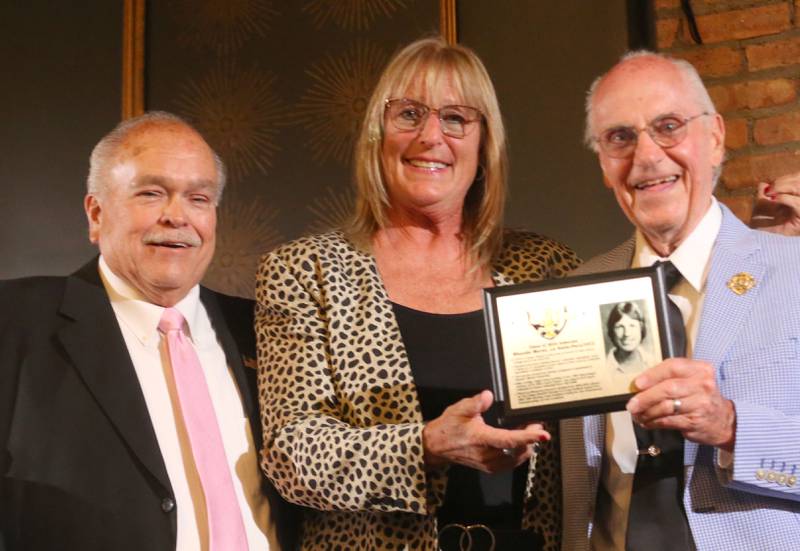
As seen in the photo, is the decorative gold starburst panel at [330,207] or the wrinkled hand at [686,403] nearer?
the wrinkled hand at [686,403]

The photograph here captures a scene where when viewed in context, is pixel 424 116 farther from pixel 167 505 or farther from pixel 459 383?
pixel 167 505

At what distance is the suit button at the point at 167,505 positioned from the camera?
221 cm

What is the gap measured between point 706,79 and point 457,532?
1.61 m

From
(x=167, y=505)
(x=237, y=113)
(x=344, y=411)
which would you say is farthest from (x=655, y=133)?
(x=237, y=113)

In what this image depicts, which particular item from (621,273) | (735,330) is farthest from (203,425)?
(735,330)

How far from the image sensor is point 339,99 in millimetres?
3555

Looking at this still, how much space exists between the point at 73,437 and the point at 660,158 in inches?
53.3

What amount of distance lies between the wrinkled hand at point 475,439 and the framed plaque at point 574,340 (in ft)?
0.10

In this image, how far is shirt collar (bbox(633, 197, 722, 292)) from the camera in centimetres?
211

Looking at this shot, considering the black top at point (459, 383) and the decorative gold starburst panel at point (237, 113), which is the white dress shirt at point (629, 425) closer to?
the black top at point (459, 383)

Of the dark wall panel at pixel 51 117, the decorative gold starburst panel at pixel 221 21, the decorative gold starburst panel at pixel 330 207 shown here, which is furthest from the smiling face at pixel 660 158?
the dark wall panel at pixel 51 117

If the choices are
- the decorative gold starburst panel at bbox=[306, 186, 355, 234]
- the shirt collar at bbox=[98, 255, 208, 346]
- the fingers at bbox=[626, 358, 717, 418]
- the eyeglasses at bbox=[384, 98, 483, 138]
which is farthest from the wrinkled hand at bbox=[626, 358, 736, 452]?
the decorative gold starburst panel at bbox=[306, 186, 355, 234]

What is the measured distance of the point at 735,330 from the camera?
197 centimetres

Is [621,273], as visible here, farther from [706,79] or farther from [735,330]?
[706,79]
